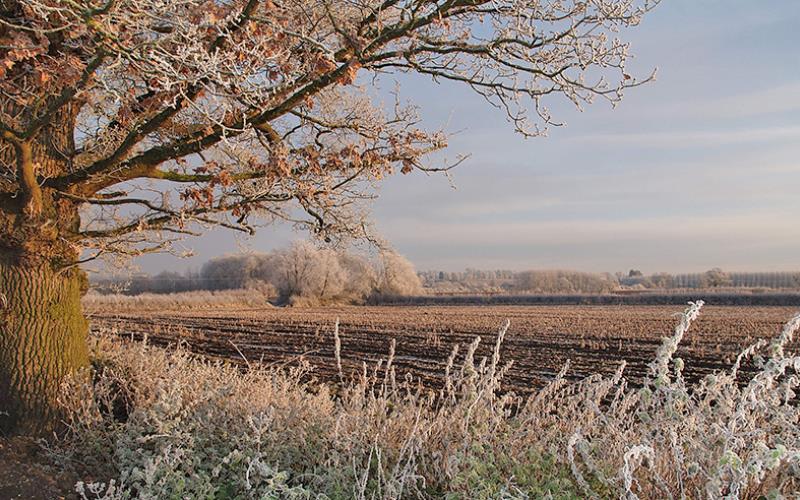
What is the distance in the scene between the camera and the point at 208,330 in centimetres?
2533

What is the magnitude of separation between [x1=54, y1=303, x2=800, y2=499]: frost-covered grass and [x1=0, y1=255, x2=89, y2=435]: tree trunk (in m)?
1.15

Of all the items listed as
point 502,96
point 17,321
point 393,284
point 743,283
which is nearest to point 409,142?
point 502,96

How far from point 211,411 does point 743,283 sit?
8496cm

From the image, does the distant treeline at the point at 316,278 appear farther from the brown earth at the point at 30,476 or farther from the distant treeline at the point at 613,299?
the brown earth at the point at 30,476

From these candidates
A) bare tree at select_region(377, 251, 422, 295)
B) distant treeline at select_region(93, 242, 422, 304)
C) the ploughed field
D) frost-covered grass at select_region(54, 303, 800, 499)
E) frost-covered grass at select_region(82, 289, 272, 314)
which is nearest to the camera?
frost-covered grass at select_region(54, 303, 800, 499)

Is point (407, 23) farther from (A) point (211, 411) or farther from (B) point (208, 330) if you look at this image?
(B) point (208, 330)

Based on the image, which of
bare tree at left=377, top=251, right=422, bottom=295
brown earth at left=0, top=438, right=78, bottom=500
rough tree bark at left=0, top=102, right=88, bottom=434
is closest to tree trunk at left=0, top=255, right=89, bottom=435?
rough tree bark at left=0, top=102, right=88, bottom=434

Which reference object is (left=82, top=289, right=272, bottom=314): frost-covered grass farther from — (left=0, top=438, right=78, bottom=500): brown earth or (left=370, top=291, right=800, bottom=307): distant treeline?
(left=0, top=438, right=78, bottom=500): brown earth

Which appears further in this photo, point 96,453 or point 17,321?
point 17,321

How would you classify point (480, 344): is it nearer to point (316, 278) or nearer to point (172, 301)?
point (172, 301)

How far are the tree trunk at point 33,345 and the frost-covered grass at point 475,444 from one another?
1155 mm

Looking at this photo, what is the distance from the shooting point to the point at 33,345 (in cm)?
696

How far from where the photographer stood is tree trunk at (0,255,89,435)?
679cm

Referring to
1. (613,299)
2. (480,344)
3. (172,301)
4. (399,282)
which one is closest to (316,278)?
(399,282)
